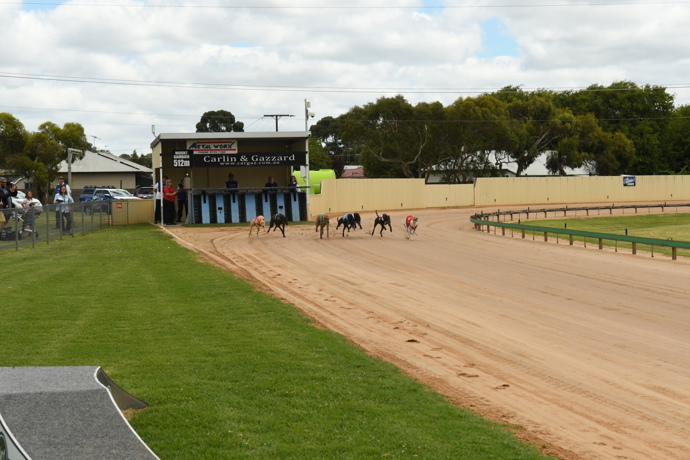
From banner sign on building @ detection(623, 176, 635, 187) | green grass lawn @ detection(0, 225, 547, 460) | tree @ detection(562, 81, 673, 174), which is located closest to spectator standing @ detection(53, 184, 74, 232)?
green grass lawn @ detection(0, 225, 547, 460)

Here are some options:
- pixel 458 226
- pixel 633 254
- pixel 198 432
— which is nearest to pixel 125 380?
pixel 198 432

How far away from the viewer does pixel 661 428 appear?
690 centimetres

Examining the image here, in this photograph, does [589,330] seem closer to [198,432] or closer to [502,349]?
[502,349]

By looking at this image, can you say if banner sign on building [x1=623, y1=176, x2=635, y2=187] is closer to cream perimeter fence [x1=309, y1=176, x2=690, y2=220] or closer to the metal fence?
cream perimeter fence [x1=309, y1=176, x2=690, y2=220]

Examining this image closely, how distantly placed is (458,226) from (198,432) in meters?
31.1

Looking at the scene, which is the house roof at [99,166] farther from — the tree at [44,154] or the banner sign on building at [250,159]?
the banner sign on building at [250,159]

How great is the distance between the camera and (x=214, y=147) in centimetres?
3653

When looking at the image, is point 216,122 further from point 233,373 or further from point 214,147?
point 233,373

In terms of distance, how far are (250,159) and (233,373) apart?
2863 cm

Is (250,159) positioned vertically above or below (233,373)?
above

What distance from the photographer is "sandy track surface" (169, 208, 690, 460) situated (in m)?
7.18

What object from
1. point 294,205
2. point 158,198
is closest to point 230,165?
point 294,205

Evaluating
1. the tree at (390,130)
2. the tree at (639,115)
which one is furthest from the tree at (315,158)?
the tree at (639,115)

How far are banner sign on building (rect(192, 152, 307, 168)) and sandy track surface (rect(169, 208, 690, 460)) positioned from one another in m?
11.4
